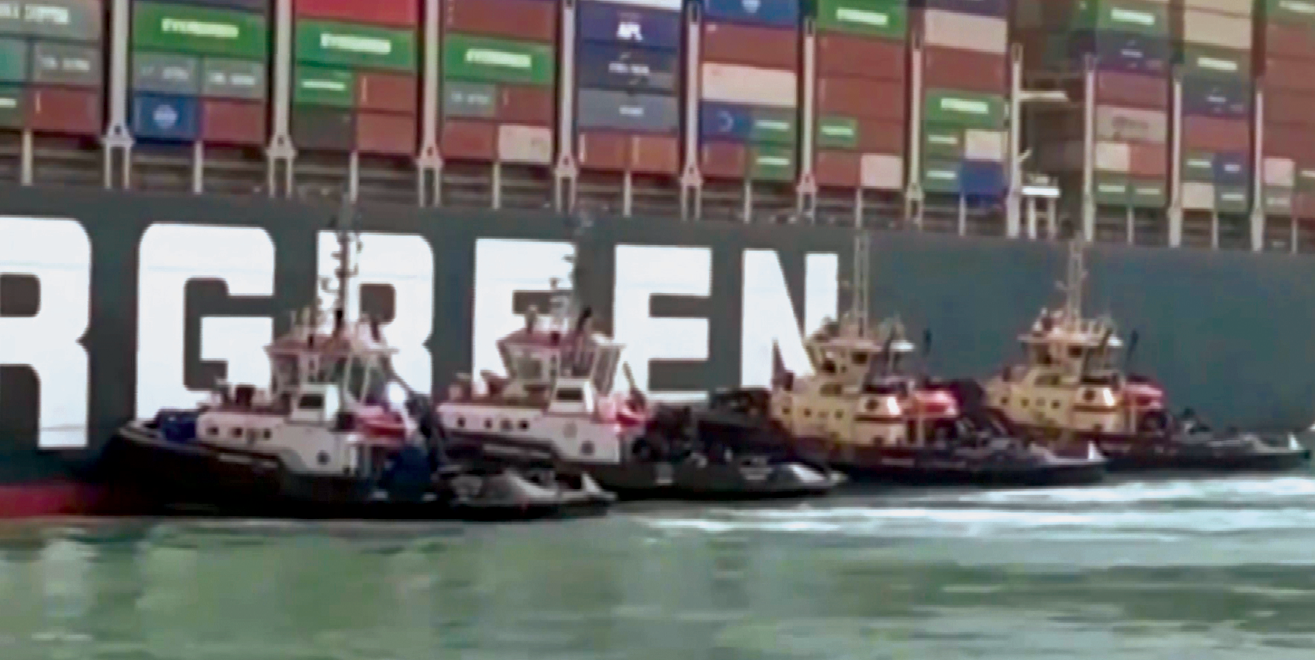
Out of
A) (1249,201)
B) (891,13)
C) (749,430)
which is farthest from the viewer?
(1249,201)

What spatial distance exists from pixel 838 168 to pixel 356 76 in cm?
906

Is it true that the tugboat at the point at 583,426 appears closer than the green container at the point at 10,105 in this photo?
No

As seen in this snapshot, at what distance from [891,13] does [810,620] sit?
63.6 feet

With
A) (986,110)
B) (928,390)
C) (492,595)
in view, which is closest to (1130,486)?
(928,390)

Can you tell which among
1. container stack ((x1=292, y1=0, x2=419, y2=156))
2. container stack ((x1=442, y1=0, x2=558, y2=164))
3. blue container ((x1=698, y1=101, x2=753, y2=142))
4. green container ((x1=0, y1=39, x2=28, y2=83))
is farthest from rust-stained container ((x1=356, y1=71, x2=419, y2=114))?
blue container ((x1=698, y1=101, x2=753, y2=142))

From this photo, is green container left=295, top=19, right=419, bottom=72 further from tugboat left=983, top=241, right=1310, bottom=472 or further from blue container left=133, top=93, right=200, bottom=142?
tugboat left=983, top=241, right=1310, bottom=472

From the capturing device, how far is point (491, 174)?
109 ft

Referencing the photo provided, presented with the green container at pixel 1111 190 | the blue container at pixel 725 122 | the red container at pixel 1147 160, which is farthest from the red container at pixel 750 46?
the red container at pixel 1147 160

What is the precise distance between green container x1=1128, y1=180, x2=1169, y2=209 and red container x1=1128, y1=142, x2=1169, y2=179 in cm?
13

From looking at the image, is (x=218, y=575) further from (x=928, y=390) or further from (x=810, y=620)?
(x=928, y=390)

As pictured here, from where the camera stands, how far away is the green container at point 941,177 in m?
39.5

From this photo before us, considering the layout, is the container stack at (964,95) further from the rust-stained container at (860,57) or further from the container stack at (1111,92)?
the container stack at (1111,92)

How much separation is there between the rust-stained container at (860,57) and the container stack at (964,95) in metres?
0.64

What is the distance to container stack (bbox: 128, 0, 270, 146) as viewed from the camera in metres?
28.7
